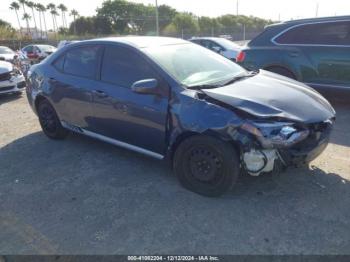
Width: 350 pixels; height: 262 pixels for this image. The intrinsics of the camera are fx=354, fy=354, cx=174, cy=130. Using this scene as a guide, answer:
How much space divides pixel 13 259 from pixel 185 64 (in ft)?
8.69

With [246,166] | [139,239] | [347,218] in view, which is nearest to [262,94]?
[246,166]

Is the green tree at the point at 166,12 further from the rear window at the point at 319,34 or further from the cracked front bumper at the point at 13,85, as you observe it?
the rear window at the point at 319,34

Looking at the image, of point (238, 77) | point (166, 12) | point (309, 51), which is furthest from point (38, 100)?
point (166, 12)

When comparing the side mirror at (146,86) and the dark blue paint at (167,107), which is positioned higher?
the side mirror at (146,86)

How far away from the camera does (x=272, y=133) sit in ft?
10.6

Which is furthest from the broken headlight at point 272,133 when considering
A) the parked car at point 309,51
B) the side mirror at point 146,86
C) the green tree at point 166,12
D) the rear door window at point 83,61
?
the green tree at point 166,12

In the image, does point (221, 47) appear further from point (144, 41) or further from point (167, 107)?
point (167, 107)

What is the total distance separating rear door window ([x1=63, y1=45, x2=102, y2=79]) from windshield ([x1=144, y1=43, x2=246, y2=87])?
32.7 inches

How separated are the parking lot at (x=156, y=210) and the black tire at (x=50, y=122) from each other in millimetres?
719

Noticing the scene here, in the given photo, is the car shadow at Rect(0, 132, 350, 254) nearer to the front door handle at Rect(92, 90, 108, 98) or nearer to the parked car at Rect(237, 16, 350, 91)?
the front door handle at Rect(92, 90, 108, 98)

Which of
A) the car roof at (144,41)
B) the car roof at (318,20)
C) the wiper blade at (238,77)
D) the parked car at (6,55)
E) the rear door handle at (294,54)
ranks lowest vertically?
the parked car at (6,55)

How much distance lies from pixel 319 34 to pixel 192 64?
3816 millimetres

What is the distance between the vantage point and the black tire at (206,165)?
3381 millimetres

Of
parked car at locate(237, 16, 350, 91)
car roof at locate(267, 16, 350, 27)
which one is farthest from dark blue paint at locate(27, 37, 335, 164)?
car roof at locate(267, 16, 350, 27)
